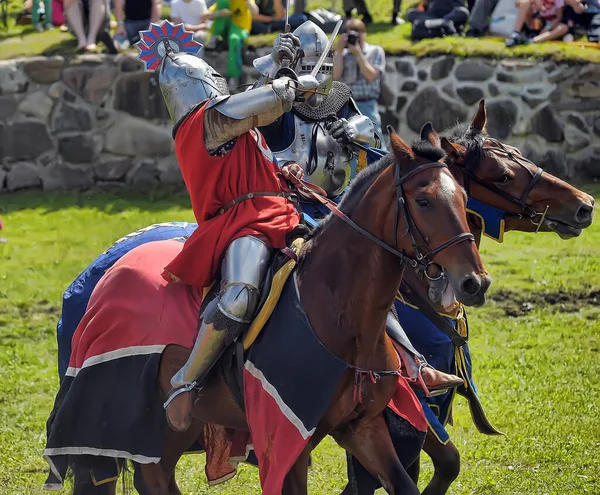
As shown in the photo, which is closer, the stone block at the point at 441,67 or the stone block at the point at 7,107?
the stone block at the point at 441,67

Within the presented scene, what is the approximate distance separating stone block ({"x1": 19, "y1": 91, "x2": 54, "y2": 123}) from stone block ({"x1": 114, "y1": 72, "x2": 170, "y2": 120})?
30.4 inches

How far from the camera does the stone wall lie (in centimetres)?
1270

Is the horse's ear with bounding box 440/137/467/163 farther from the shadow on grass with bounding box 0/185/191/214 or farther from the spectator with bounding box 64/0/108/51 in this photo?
the spectator with bounding box 64/0/108/51

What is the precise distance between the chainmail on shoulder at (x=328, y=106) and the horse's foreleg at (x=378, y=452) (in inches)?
80.1

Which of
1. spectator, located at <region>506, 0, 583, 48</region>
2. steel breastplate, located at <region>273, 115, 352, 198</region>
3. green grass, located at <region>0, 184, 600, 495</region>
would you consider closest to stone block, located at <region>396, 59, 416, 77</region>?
spectator, located at <region>506, 0, 583, 48</region>

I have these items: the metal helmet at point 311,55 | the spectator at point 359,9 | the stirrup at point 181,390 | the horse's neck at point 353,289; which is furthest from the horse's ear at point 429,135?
the spectator at point 359,9

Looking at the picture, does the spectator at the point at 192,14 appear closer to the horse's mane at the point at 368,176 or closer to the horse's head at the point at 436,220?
the horse's mane at the point at 368,176

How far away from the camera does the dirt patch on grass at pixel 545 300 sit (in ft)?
32.8

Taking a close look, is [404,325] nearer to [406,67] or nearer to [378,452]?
[378,452]

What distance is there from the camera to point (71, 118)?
1318cm

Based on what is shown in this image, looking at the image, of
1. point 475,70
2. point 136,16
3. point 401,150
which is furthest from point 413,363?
point 136,16

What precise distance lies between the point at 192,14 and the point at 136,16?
852mm

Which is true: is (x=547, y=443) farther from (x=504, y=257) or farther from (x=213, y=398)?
(x=504, y=257)

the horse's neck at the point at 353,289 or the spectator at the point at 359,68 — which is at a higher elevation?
the horse's neck at the point at 353,289
